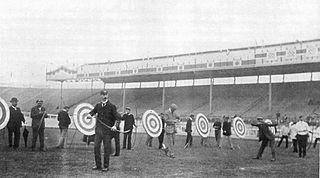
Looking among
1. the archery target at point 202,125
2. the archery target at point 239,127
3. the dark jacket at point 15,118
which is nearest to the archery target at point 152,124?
the dark jacket at point 15,118

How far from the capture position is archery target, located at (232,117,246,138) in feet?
64.1

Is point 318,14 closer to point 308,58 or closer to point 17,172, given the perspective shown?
point 17,172

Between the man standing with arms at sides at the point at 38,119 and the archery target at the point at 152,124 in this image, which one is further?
the archery target at the point at 152,124

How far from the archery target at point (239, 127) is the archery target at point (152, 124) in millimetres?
6399

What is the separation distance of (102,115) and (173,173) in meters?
1.81

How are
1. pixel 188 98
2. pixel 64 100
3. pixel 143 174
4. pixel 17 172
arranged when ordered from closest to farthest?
pixel 17 172, pixel 143 174, pixel 64 100, pixel 188 98

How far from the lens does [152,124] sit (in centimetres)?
1396

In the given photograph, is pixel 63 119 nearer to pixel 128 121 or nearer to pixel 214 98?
pixel 128 121

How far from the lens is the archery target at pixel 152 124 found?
13.4 meters

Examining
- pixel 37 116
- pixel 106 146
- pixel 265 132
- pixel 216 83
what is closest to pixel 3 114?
pixel 37 116

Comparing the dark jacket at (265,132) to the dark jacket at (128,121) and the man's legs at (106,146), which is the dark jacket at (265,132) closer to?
the dark jacket at (128,121)

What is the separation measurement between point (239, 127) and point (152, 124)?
812cm

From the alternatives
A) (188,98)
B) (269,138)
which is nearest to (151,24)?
(269,138)

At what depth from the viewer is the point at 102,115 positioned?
838 centimetres
